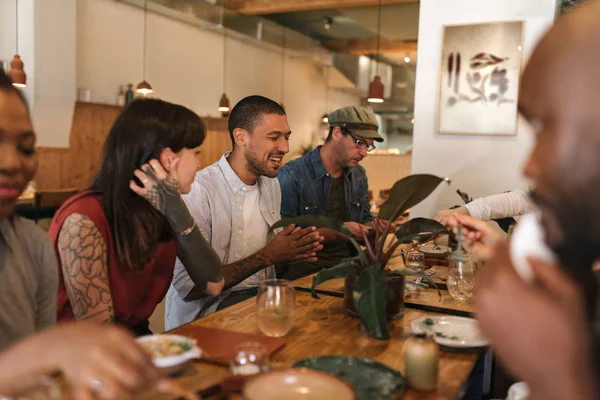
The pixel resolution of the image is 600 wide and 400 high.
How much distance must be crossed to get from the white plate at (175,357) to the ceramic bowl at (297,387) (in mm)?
230

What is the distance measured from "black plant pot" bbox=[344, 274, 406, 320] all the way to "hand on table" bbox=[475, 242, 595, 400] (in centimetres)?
94

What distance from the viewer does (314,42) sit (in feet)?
35.9

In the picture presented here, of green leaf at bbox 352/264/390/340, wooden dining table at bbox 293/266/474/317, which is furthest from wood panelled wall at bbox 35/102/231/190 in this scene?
green leaf at bbox 352/264/390/340

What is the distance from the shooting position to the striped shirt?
2.37 meters

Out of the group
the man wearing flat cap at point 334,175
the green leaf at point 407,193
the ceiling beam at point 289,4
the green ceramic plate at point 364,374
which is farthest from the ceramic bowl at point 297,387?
the ceiling beam at point 289,4

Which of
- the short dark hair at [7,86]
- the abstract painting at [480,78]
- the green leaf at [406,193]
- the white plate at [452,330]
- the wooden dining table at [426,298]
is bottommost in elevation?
the wooden dining table at [426,298]

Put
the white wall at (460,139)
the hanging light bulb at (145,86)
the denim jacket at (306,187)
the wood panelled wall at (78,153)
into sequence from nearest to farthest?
the denim jacket at (306,187) < the white wall at (460,139) < the wood panelled wall at (78,153) < the hanging light bulb at (145,86)

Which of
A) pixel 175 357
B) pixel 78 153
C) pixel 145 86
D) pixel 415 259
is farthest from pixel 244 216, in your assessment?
pixel 78 153

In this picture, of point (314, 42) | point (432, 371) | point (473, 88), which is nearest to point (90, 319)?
point (432, 371)

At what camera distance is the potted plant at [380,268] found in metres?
1.50

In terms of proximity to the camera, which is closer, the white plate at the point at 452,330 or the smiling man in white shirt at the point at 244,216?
the white plate at the point at 452,330

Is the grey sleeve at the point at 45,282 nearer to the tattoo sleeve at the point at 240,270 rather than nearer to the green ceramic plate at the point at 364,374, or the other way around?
the green ceramic plate at the point at 364,374

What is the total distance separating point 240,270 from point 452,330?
1.03m

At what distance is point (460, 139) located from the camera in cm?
404
